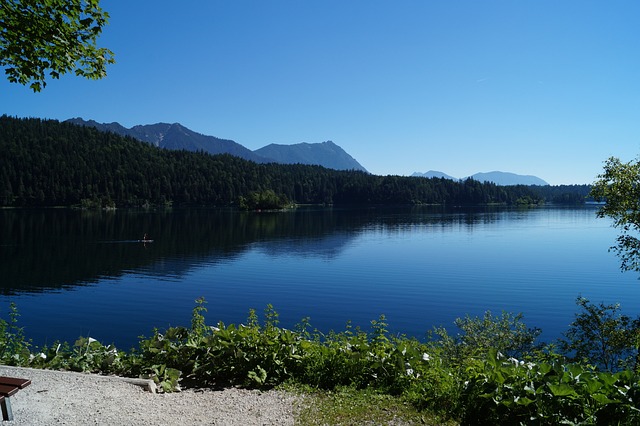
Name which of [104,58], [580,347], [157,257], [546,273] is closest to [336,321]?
[580,347]

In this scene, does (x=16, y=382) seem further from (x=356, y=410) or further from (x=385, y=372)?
(x=385, y=372)

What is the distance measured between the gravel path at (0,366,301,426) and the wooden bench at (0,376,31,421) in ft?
0.63

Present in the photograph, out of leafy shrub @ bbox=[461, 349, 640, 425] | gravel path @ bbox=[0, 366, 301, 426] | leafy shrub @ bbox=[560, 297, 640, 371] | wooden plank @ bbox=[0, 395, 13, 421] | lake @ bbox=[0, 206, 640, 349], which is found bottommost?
lake @ bbox=[0, 206, 640, 349]

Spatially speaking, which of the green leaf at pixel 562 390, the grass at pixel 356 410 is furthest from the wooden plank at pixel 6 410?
the green leaf at pixel 562 390

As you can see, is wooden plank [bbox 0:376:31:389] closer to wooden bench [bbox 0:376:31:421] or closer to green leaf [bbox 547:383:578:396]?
wooden bench [bbox 0:376:31:421]

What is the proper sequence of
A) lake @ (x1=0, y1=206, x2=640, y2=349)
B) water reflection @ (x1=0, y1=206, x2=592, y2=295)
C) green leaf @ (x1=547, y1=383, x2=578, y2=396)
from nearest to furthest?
green leaf @ (x1=547, y1=383, x2=578, y2=396) < lake @ (x1=0, y1=206, x2=640, y2=349) < water reflection @ (x1=0, y1=206, x2=592, y2=295)

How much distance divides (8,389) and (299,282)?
1399 inches

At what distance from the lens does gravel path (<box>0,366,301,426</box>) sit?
320 inches

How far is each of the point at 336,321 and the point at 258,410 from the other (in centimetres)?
1984

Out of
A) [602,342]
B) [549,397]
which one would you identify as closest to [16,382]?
[549,397]

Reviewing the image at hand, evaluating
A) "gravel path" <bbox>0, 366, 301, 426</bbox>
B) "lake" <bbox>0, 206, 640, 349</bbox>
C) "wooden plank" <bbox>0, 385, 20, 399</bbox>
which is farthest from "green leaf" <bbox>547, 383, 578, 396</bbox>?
"lake" <bbox>0, 206, 640, 349</bbox>

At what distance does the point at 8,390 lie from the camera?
23.7 ft

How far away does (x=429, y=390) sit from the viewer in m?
8.92

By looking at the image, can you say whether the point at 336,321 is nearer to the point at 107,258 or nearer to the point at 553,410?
the point at 553,410
